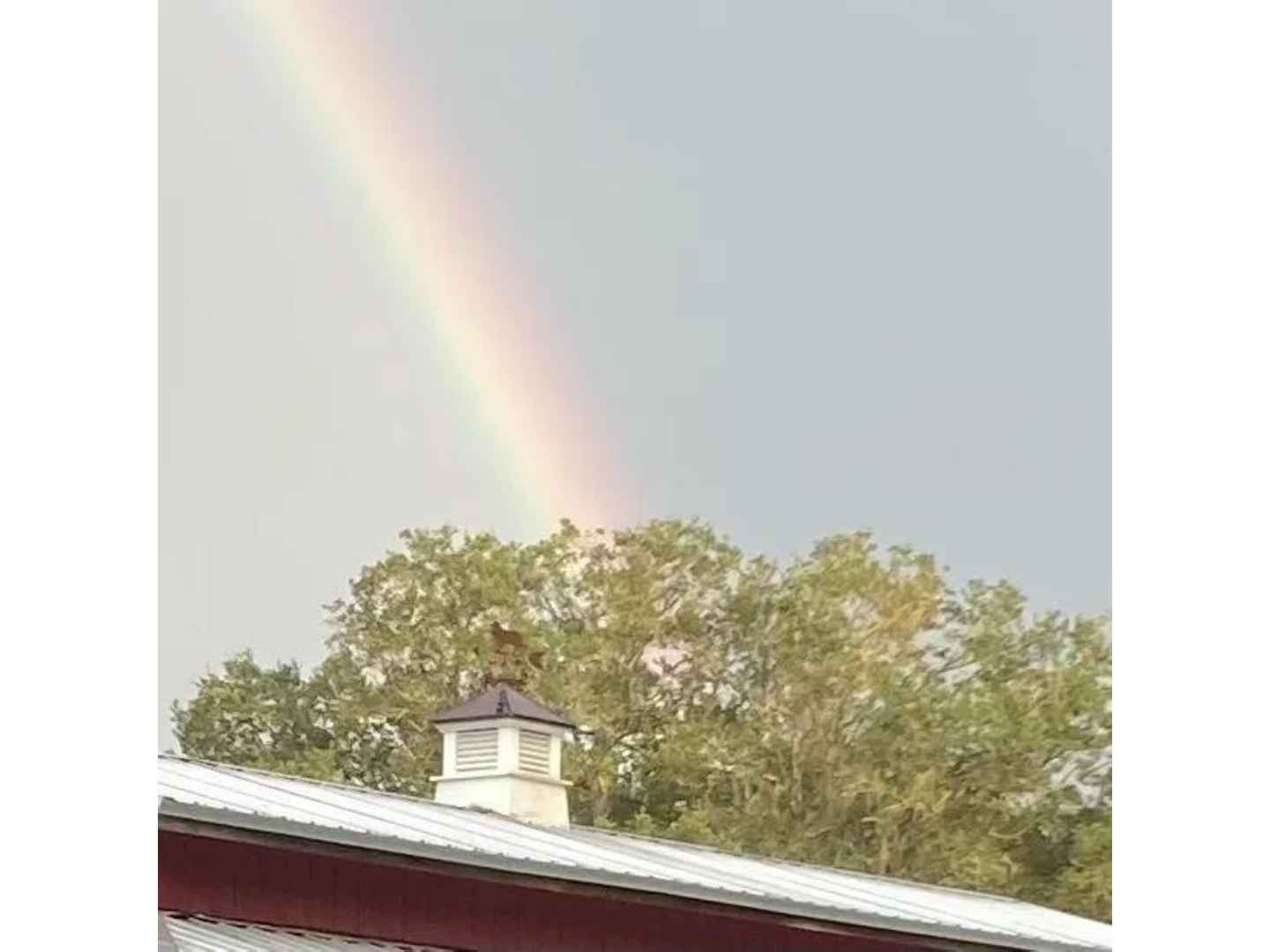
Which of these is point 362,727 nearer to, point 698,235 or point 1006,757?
point 1006,757

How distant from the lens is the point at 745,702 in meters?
21.0

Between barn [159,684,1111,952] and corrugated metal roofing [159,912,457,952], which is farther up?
barn [159,684,1111,952]

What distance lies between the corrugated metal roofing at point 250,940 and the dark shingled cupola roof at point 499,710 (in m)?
3.78

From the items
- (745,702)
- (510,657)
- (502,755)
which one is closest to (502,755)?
(502,755)

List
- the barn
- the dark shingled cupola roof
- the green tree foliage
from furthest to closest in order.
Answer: the green tree foliage
the dark shingled cupola roof
the barn

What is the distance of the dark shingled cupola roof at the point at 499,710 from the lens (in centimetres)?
889

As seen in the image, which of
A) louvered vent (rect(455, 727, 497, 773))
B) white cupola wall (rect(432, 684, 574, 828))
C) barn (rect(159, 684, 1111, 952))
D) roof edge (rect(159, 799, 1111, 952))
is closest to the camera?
roof edge (rect(159, 799, 1111, 952))

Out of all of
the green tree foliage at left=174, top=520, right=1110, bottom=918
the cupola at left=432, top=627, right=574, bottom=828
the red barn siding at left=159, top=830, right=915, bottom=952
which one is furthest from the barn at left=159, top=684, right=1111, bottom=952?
the green tree foliage at left=174, top=520, right=1110, bottom=918

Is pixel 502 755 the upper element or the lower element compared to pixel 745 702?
lower

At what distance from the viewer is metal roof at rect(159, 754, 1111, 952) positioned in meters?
4.71

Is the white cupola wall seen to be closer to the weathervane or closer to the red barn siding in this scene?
the red barn siding

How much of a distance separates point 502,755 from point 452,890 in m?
3.81

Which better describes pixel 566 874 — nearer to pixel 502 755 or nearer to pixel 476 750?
pixel 502 755

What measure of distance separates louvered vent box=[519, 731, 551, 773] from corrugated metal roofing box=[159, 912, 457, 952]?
385 cm
